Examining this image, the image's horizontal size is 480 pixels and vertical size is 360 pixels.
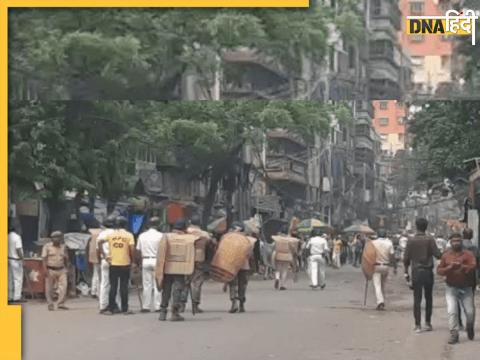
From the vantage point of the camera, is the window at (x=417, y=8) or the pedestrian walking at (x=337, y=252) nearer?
the window at (x=417, y=8)

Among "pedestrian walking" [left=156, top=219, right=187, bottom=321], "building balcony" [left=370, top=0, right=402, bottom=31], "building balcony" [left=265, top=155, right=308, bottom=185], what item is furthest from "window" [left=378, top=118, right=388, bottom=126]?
"pedestrian walking" [left=156, top=219, right=187, bottom=321]

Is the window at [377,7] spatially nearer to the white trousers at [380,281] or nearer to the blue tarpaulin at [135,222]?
the blue tarpaulin at [135,222]

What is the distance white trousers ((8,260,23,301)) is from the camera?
772 cm

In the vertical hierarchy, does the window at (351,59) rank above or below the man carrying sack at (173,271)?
above

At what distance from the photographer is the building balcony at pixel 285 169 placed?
7927 mm

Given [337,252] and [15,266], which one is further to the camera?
[337,252]

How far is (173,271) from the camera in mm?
10695

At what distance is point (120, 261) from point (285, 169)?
198 centimetres

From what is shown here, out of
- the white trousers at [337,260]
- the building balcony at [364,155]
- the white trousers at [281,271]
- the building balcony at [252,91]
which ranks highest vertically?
the building balcony at [252,91]

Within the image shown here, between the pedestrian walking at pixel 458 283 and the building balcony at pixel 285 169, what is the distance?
2.08m

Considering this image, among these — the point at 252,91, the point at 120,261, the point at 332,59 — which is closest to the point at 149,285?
the point at 120,261

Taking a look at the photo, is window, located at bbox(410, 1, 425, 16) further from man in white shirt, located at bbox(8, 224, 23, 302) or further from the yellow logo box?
man in white shirt, located at bbox(8, 224, 23, 302)

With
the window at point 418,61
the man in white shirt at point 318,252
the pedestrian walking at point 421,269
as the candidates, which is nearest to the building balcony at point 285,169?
the man in white shirt at point 318,252

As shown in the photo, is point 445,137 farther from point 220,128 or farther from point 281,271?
point 220,128
